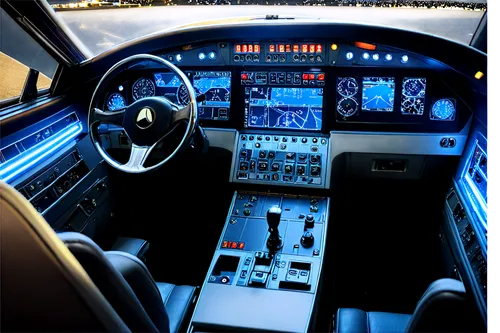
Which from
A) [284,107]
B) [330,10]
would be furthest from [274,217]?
[330,10]

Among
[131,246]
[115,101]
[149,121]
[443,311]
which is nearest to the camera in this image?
[443,311]

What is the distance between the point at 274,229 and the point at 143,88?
1427 mm

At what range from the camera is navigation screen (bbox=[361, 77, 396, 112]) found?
316 centimetres

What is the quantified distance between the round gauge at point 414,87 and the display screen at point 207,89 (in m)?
1.16

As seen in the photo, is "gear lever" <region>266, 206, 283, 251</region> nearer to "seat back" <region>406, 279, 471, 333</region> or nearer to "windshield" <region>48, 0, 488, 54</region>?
"seat back" <region>406, 279, 471, 333</region>

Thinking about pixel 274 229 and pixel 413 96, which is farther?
pixel 413 96

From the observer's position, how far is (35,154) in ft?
8.69

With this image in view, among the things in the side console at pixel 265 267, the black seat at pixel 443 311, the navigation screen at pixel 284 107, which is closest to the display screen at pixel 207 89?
the navigation screen at pixel 284 107

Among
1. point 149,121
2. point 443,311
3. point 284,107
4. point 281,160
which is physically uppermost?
point 149,121

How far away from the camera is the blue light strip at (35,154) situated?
A: 7.99 feet

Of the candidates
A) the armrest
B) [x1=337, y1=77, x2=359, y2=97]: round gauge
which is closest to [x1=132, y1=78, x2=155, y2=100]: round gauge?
the armrest

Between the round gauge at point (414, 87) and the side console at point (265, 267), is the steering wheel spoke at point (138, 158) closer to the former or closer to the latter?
the side console at point (265, 267)

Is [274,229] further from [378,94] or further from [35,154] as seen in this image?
[35,154]

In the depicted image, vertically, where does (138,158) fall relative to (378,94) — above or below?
below
